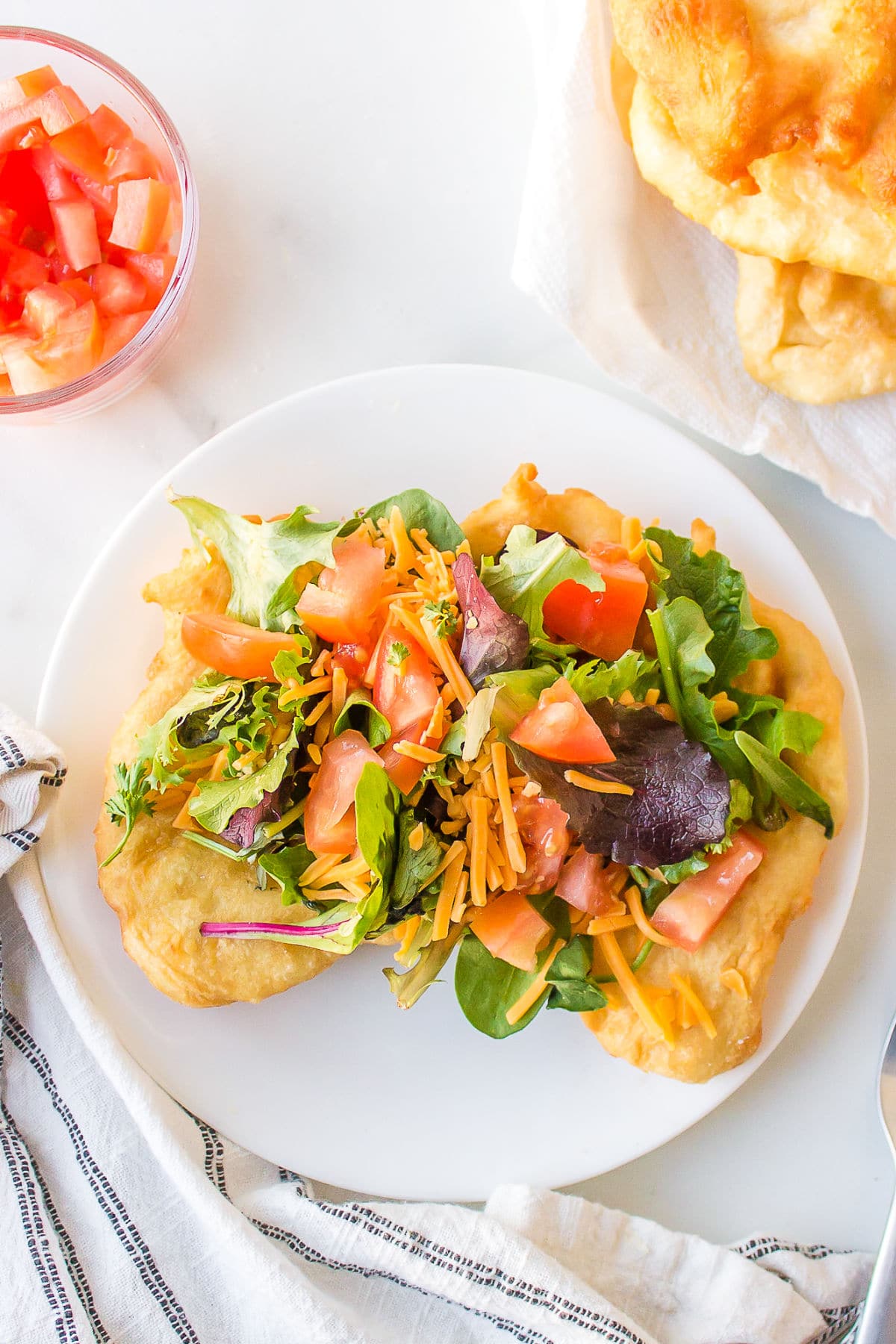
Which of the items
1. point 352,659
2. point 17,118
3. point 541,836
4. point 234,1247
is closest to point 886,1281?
point 541,836

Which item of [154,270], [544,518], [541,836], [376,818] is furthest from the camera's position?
[154,270]

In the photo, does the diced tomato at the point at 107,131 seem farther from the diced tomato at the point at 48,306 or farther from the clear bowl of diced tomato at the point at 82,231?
the diced tomato at the point at 48,306

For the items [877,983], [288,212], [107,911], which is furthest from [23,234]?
[877,983]

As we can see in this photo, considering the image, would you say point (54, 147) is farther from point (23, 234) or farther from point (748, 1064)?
point (748, 1064)

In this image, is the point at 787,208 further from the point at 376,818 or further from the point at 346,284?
the point at 376,818

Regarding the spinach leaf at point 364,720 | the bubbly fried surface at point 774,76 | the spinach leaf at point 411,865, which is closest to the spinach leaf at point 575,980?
the spinach leaf at point 411,865

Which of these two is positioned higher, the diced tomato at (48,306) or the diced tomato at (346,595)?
the diced tomato at (48,306)
